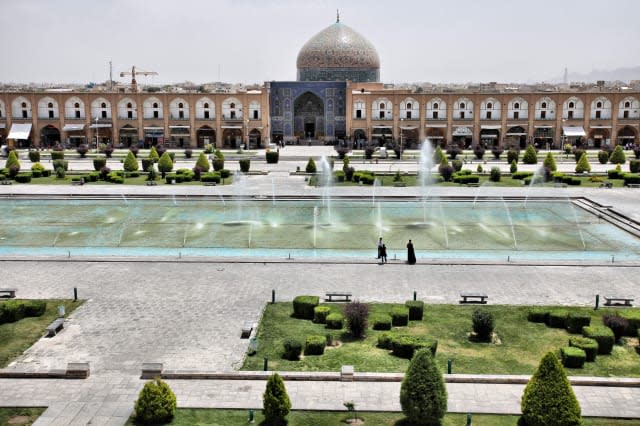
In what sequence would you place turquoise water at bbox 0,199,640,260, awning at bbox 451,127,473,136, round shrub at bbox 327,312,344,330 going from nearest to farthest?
round shrub at bbox 327,312,344,330
turquoise water at bbox 0,199,640,260
awning at bbox 451,127,473,136

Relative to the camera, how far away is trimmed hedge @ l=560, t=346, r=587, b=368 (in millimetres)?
9836

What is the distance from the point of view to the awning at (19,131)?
50.9 metres

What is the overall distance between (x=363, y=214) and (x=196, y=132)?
106 ft

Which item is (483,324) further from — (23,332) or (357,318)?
(23,332)

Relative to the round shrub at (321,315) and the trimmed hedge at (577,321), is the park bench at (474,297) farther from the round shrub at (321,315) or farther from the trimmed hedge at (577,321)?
the round shrub at (321,315)

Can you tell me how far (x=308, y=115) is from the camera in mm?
54656

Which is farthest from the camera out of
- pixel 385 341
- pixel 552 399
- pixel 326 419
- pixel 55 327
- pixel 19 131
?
pixel 19 131

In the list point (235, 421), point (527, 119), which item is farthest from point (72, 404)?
point (527, 119)

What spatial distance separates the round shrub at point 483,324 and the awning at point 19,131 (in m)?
47.3

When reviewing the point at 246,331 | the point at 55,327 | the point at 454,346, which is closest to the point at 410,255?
the point at 454,346

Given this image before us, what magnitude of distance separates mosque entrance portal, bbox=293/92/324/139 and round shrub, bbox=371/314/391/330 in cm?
4380

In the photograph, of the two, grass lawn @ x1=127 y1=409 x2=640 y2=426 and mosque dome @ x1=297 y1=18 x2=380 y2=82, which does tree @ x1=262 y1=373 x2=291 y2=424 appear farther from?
mosque dome @ x1=297 y1=18 x2=380 y2=82

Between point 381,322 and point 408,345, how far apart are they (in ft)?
4.04

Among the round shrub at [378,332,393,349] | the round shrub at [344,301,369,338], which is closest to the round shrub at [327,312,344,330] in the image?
the round shrub at [344,301,369,338]
